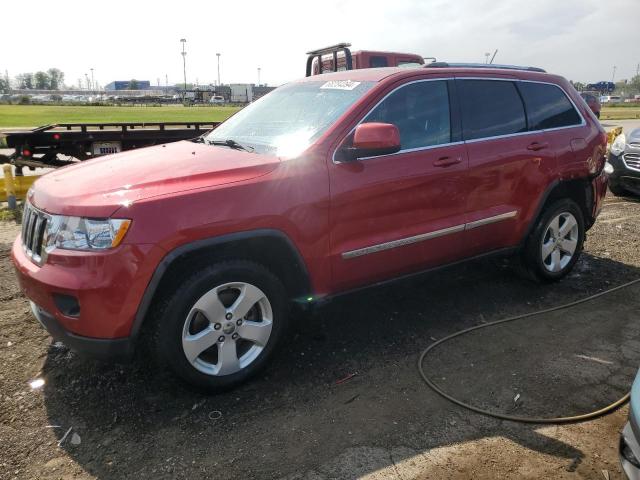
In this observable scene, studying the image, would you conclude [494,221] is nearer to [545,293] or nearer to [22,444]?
[545,293]

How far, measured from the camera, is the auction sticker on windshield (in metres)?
3.74

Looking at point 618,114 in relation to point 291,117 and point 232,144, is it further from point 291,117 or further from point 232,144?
point 232,144

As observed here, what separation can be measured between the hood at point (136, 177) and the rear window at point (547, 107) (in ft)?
8.47

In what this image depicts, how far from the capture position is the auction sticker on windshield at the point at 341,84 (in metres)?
3.74

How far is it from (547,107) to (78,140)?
25.3 feet

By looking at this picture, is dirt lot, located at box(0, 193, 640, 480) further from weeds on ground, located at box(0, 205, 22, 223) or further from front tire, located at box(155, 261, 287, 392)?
weeds on ground, located at box(0, 205, 22, 223)

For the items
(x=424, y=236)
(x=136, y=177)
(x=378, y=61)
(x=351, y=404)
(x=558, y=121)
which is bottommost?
(x=351, y=404)

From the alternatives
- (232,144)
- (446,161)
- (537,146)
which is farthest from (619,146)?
(232,144)

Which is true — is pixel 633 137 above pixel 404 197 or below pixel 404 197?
above

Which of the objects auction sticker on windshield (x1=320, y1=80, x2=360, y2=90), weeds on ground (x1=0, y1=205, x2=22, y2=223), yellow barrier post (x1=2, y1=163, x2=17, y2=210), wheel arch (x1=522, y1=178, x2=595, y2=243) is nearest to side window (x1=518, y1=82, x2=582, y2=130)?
wheel arch (x1=522, y1=178, x2=595, y2=243)

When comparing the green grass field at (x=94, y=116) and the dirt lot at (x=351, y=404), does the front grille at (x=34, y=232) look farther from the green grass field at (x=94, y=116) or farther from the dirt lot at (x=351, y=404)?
the green grass field at (x=94, y=116)

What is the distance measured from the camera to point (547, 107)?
4641mm

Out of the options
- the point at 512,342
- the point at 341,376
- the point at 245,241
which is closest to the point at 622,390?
the point at 512,342

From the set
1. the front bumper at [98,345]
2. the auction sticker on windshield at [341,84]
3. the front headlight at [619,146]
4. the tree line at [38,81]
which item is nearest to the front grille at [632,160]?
the front headlight at [619,146]
